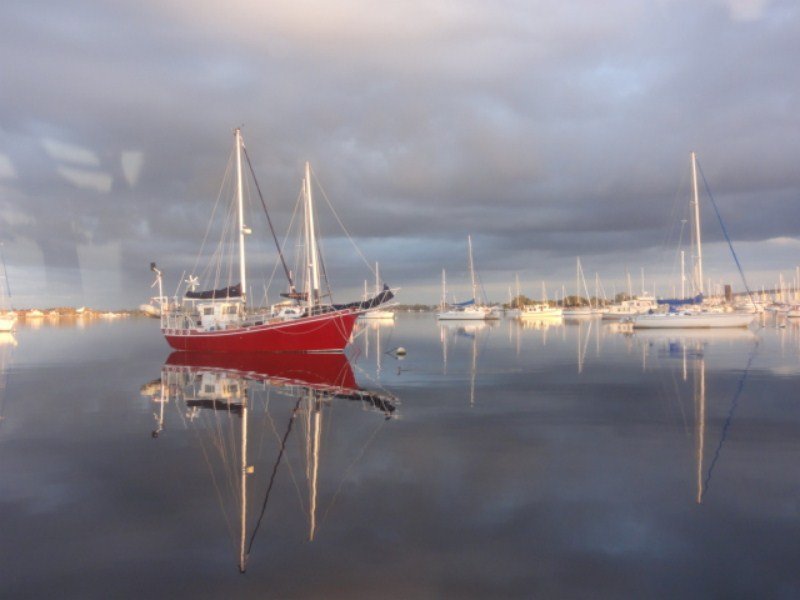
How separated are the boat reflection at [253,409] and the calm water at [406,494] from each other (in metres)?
0.09

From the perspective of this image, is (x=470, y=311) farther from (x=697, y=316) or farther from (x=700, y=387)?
(x=700, y=387)

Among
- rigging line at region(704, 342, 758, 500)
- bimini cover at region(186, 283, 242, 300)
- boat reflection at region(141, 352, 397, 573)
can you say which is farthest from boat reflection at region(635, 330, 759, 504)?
bimini cover at region(186, 283, 242, 300)

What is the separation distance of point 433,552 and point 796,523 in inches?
210

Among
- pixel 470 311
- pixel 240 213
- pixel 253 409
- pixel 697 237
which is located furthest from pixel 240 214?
pixel 470 311

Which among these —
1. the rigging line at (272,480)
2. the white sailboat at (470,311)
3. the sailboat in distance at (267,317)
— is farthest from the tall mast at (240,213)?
the white sailboat at (470,311)

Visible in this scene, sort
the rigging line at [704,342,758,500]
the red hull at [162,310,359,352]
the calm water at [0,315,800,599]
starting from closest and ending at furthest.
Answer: the calm water at [0,315,800,599] → the rigging line at [704,342,758,500] → the red hull at [162,310,359,352]

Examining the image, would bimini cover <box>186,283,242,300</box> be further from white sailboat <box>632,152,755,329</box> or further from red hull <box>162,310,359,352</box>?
white sailboat <box>632,152,755,329</box>

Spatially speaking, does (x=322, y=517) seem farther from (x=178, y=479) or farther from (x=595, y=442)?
(x=595, y=442)

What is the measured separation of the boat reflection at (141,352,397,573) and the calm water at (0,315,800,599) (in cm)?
9

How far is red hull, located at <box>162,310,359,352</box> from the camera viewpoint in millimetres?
36312

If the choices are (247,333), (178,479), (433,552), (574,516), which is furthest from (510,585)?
(247,333)

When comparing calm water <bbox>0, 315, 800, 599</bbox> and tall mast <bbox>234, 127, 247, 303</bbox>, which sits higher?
tall mast <bbox>234, 127, 247, 303</bbox>

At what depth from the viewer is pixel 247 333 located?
123 ft

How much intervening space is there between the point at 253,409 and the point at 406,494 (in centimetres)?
928
